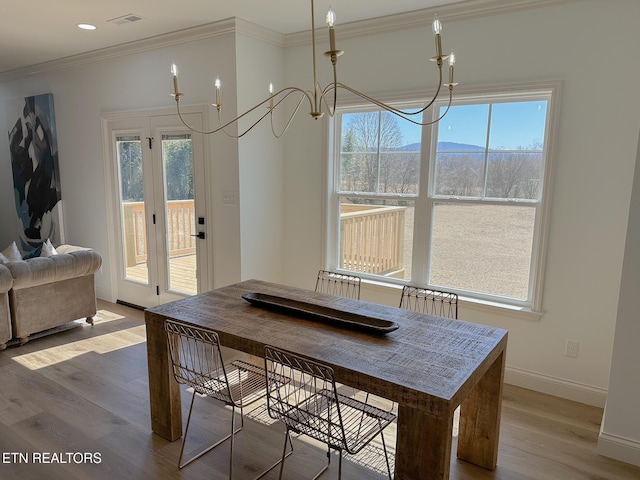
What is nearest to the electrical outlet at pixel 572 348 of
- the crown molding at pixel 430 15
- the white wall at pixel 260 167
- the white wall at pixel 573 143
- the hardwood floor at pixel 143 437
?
the white wall at pixel 573 143

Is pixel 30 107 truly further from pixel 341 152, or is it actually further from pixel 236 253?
pixel 341 152

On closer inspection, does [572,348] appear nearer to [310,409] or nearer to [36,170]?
[310,409]

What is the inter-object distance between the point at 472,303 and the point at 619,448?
1.26 m

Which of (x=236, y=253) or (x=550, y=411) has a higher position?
(x=236, y=253)

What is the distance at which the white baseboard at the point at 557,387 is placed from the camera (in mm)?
3053

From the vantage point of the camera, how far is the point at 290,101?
416cm

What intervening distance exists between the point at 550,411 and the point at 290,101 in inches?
129

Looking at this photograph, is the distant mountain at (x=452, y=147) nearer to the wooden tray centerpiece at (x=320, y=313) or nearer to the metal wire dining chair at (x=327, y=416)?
the wooden tray centerpiece at (x=320, y=313)

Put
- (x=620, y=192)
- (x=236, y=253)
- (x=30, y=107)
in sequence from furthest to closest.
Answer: (x=30, y=107)
(x=236, y=253)
(x=620, y=192)

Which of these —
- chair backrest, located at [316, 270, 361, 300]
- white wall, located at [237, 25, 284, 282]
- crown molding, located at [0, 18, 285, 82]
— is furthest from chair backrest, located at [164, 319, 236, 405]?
crown molding, located at [0, 18, 285, 82]

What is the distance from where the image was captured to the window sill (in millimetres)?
3236

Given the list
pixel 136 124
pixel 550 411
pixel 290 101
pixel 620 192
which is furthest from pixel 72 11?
pixel 550 411

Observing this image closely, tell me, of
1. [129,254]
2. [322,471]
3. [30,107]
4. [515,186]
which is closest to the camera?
[322,471]

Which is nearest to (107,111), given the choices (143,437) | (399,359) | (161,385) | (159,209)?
(159,209)
